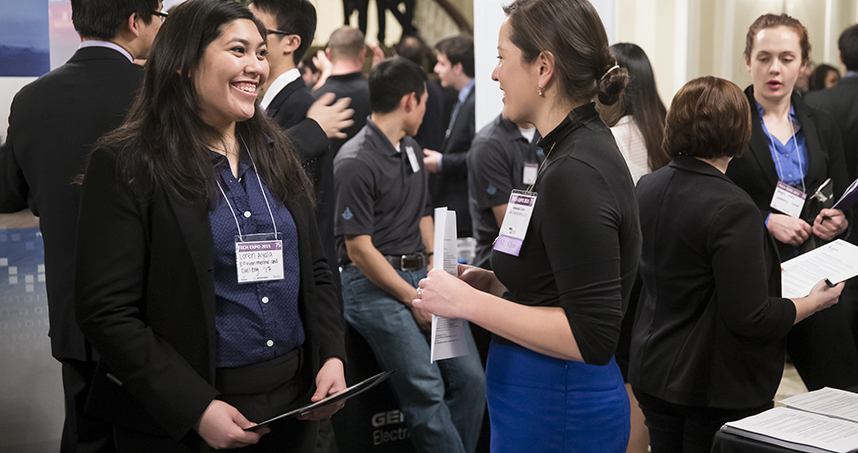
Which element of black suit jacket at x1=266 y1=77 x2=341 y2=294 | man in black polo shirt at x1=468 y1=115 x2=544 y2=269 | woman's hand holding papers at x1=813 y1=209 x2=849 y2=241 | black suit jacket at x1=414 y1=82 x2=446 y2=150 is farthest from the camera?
black suit jacket at x1=414 y1=82 x2=446 y2=150

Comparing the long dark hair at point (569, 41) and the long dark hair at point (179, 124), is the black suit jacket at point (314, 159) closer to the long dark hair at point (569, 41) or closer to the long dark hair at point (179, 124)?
the long dark hair at point (179, 124)

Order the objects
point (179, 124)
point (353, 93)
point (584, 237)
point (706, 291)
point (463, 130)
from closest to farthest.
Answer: point (584, 237) < point (179, 124) < point (706, 291) < point (353, 93) < point (463, 130)

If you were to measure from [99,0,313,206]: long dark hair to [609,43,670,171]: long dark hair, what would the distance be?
1.69m

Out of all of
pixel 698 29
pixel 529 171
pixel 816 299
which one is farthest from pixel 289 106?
pixel 698 29

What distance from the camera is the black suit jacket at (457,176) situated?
453 centimetres

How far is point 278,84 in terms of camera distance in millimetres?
2457

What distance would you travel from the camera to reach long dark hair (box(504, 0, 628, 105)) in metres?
1.36

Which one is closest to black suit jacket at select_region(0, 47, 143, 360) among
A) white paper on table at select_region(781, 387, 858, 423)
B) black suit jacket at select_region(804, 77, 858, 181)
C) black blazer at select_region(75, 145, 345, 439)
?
black blazer at select_region(75, 145, 345, 439)

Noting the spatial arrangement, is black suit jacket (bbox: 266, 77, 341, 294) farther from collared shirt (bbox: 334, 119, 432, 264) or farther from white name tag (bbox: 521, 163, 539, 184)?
white name tag (bbox: 521, 163, 539, 184)

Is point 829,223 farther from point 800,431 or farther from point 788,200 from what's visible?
point 800,431

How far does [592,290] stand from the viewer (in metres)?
1.28

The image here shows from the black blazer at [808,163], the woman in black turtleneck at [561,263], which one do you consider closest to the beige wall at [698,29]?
the black blazer at [808,163]

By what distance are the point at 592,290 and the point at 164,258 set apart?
794 mm

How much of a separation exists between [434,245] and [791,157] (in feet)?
6.55
